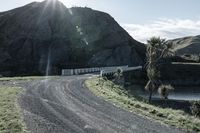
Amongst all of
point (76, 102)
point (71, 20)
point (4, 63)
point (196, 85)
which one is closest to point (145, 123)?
point (76, 102)

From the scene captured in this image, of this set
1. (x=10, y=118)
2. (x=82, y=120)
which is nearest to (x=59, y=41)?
(x=82, y=120)

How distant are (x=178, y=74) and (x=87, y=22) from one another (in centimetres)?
5184

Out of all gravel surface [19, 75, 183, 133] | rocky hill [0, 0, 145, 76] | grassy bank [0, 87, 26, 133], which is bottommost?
gravel surface [19, 75, 183, 133]

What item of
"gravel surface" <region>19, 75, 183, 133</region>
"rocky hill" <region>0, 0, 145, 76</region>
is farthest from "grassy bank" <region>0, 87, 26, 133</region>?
"rocky hill" <region>0, 0, 145, 76</region>

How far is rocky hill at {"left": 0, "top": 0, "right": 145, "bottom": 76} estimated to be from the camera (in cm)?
12888

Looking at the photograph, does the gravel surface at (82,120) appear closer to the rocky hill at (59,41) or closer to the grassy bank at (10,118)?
the grassy bank at (10,118)

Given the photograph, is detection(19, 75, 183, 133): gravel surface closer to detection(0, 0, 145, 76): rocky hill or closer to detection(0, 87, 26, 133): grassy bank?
detection(0, 87, 26, 133): grassy bank

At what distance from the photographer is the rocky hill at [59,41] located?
128875 millimetres

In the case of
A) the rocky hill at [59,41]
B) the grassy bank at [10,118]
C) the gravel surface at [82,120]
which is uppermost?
the rocky hill at [59,41]

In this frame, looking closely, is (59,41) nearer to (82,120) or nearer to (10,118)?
(82,120)

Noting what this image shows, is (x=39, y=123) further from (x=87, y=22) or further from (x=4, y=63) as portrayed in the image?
(x=87, y=22)

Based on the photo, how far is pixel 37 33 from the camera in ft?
470

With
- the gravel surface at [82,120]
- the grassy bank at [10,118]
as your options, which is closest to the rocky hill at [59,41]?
the grassy bank at [10,118]

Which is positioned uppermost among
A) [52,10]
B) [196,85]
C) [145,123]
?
[52,10]
